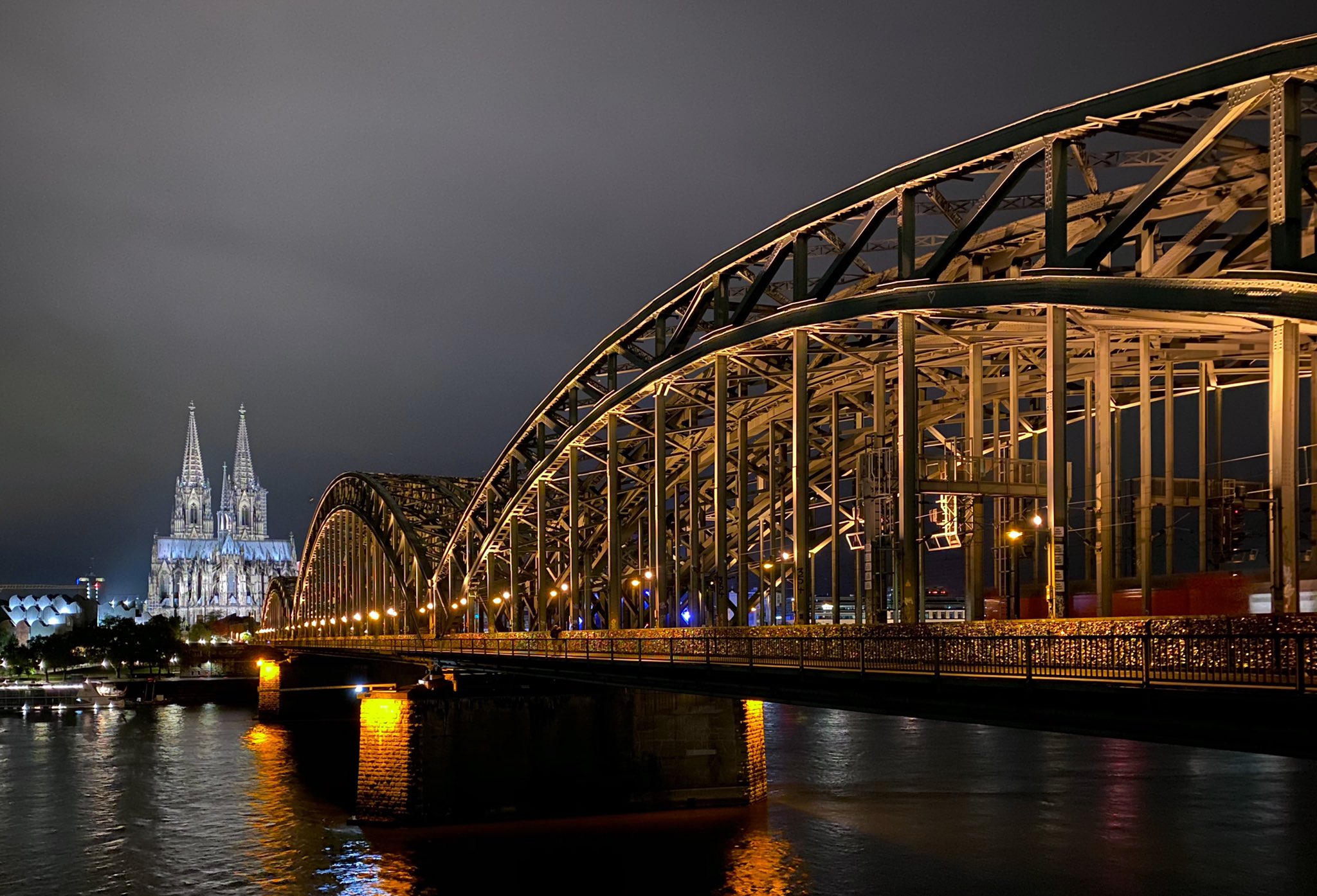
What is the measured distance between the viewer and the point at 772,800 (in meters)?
55.4

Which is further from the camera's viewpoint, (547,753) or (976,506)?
(547,753)

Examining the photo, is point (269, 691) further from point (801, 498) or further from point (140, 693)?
point (801, 498)

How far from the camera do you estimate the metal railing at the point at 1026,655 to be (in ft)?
63.9

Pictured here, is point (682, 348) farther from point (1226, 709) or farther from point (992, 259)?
point (1226, 709)

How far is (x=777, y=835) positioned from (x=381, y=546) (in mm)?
69748

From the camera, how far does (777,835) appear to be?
155ft

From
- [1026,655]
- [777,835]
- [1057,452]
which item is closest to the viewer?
[1026,655]

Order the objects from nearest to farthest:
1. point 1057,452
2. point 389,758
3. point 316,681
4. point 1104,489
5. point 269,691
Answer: point 1057,452, point 1104,489, point 389,758, point 269,691, point 316,681

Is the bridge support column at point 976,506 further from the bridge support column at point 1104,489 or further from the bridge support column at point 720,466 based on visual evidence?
the bridge support column at point 720,466

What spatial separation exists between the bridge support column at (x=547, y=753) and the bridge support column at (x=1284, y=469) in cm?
2714

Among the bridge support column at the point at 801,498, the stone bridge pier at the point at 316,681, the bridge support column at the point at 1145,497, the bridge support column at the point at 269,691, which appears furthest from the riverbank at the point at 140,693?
the bridge support column at the point at 1145,497

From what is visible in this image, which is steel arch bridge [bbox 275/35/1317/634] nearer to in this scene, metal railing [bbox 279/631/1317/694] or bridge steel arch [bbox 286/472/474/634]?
metal railing [bbox 279/631/1317/694]

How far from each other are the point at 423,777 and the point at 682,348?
59.5 ft

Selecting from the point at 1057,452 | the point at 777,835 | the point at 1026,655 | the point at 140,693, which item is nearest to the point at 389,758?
the point at 777,835
